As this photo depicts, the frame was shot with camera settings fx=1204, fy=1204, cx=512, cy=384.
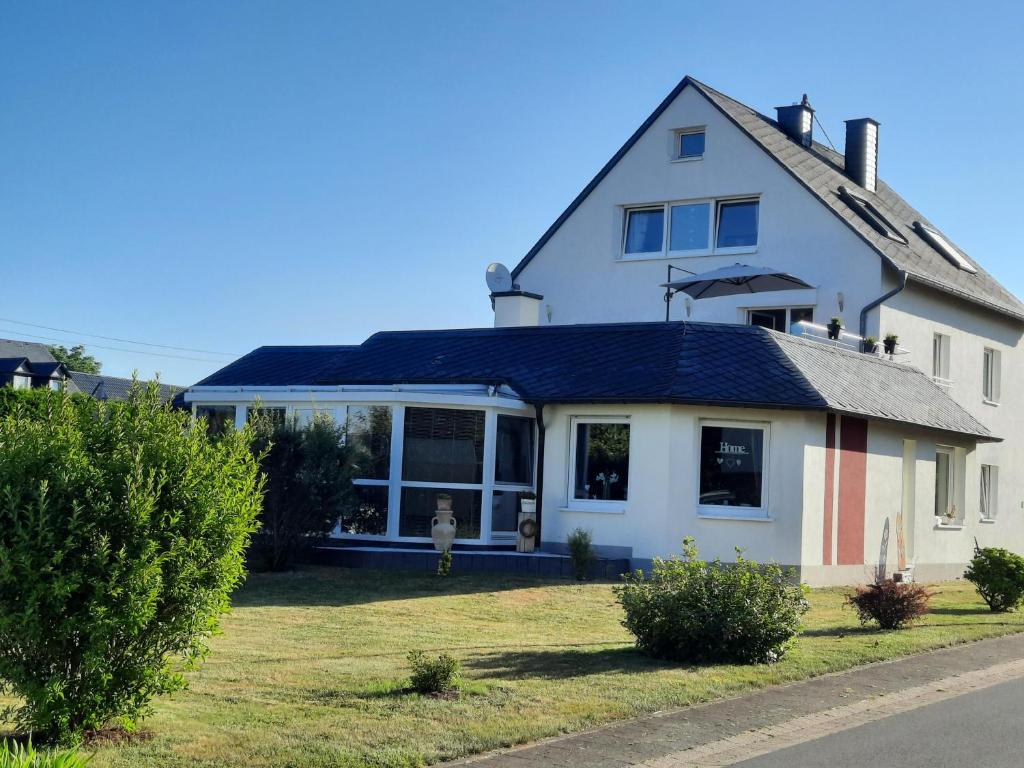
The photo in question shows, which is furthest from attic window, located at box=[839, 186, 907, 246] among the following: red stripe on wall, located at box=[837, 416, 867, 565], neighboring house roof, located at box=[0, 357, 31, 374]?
neighboring house roof, located at box=[0, 357, 31, 374]

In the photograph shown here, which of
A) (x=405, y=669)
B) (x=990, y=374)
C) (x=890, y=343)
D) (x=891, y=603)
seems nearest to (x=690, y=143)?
(x=890, y=343)

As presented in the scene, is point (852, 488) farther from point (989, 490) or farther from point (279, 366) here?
point (279, 366)

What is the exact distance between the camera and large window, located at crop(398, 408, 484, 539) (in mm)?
20344

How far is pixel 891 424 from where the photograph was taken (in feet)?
72.8

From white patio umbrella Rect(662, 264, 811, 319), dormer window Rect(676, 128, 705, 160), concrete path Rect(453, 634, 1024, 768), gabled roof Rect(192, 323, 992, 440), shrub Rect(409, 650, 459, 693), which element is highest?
dormer window Rect(676, 128, 705, 160)

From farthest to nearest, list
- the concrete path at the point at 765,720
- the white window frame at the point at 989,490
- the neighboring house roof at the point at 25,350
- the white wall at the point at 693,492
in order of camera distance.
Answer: the neighboring house roof at the point at 25,350 < the white window frame at the point at 989,490 < the white wall at the point at 693,492 < the concrete path at the point at 765,720

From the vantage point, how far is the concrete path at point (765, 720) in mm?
7855

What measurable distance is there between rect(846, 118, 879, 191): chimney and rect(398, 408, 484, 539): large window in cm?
1703

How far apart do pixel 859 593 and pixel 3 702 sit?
10222 millimetres

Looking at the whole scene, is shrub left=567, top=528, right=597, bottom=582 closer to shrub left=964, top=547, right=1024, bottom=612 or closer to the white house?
the white house

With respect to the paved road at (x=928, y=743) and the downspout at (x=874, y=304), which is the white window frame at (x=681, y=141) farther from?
the paved road at (x=928, y=743)

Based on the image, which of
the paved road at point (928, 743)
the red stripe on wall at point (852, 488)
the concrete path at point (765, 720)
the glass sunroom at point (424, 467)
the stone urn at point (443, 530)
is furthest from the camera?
the red stripe on wall at point (852, 488)

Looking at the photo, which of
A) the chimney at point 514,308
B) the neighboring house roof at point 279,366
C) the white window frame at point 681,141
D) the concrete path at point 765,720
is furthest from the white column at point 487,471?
the white window frame at point 681,141

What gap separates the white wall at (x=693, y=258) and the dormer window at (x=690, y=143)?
0.23 m
